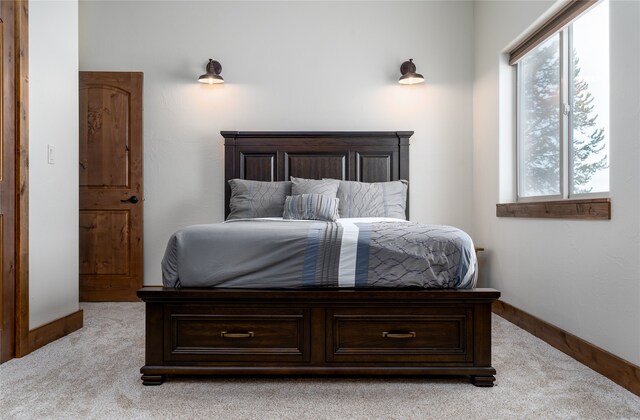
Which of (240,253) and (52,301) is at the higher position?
(240,253)

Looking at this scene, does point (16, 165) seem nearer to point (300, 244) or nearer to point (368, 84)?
point (300, 244)

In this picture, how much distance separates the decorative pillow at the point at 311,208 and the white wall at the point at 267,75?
1.09m

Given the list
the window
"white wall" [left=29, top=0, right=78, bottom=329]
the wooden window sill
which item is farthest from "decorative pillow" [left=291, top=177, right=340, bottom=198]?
"white wall" [left=29, top=0, right=78, bottom=329]

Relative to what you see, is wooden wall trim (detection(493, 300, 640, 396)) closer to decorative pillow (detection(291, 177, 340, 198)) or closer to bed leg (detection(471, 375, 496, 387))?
bed leg (detection(471, 375, 496, 387))

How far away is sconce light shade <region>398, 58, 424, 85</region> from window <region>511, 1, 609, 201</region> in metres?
0.81

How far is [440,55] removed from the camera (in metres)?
4.14

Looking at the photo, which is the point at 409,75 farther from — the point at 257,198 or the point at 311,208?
the point at 257,198

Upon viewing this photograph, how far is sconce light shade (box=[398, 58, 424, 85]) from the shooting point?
3.93m

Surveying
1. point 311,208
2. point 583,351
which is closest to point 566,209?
point 583,351

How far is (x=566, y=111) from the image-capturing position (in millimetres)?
2760

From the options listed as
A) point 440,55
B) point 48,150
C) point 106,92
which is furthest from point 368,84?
point 48,150

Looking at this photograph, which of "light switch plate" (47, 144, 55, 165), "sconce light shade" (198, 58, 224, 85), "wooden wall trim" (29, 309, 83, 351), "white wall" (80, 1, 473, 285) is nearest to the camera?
"wooden wall trim" (29, 309, 83, 351)

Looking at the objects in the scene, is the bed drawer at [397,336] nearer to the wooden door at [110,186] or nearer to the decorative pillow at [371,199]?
the decorative pillow at [371,199]

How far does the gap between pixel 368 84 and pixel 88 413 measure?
341 centimetres
